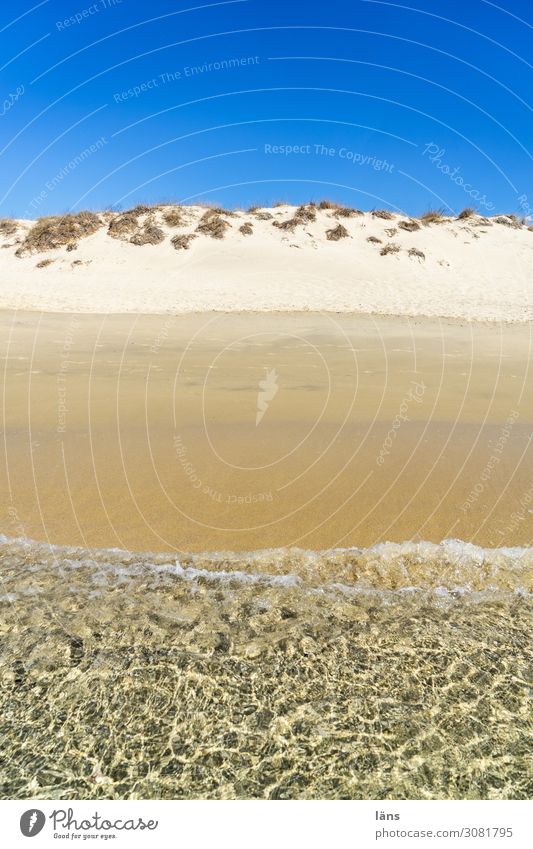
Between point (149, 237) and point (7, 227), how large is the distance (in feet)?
32.8

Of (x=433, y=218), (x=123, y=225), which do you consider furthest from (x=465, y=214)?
(x=123, y=225)

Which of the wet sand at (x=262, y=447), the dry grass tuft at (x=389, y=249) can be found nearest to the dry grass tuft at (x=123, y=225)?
the dry grass tuft at (x=389, y=249)

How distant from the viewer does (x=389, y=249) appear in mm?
28188

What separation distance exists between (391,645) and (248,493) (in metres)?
2.64

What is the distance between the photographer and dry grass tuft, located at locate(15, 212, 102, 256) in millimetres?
28609

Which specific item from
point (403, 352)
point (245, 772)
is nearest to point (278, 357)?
point (403, 352)

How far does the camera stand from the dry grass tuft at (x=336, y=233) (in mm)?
29203

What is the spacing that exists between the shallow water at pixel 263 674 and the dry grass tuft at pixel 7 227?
31955 millimetres

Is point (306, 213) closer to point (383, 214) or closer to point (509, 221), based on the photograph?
point (383, 214)

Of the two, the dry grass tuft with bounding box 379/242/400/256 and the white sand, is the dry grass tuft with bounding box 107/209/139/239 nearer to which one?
the white sand
